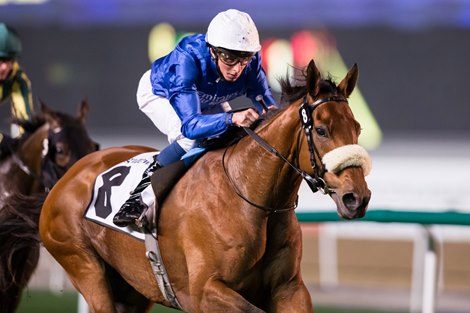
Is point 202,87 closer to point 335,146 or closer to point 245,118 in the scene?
point 245,118

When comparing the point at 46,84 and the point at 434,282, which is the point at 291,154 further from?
the point at 46,84

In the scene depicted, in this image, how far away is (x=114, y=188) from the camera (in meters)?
4.59

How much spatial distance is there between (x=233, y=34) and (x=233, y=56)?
0.11 m

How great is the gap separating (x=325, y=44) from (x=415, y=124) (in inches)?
48.4

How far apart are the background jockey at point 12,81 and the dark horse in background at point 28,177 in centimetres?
16

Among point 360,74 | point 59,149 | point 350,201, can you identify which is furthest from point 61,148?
point 360,74

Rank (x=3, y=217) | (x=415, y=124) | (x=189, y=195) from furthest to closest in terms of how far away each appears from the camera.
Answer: (x=415, y=124), (x=3, y=217), (x=189, y=195)

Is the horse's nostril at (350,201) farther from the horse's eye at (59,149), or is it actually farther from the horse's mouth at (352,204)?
the horse's eye at (59,149)

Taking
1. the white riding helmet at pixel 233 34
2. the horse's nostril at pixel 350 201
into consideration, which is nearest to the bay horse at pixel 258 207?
the horse's nostril at pixel 350 201

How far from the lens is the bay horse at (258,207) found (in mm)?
3678

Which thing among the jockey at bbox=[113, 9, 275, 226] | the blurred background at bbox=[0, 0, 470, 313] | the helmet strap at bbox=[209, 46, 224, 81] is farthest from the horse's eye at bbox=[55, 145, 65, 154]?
the blurred background at bbox=[0, 0, 470, 313]

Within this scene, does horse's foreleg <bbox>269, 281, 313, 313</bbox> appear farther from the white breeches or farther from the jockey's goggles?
the jockey's goggles

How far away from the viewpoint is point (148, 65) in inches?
440

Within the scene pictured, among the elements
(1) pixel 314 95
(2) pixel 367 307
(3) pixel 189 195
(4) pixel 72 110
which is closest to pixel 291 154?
(1) pixel 314 95
